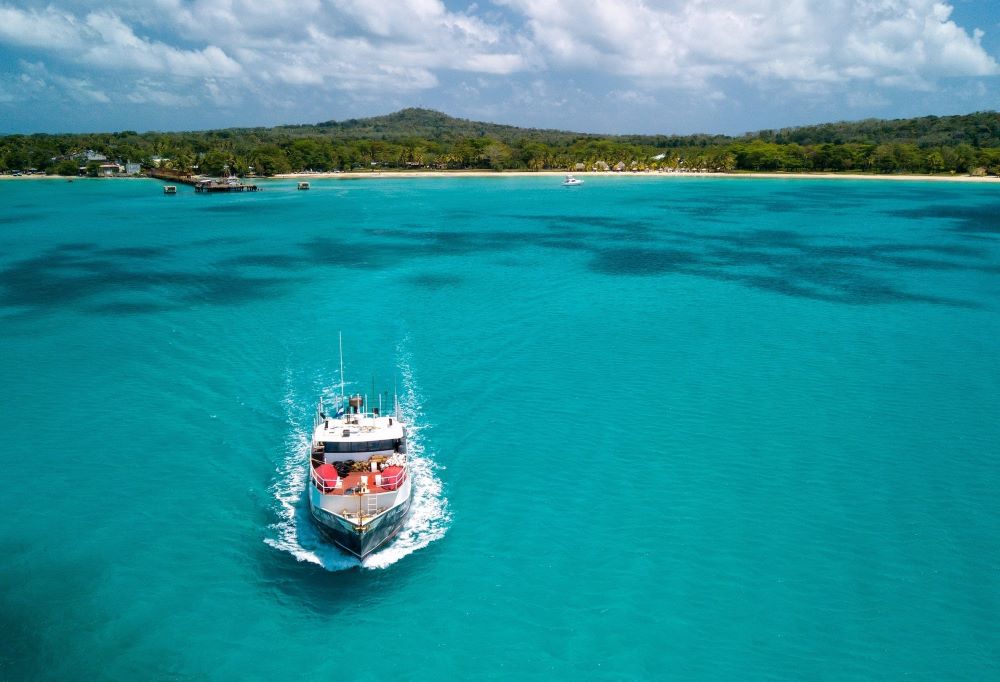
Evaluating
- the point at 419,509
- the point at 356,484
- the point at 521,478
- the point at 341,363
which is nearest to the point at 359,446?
the point at 356,484

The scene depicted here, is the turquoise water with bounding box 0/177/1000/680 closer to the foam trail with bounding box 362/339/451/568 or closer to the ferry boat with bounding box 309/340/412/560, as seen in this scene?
the foam trail with bounding box 362/339/451/568

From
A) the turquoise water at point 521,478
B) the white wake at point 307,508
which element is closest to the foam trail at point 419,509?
the white wake at point 307,508

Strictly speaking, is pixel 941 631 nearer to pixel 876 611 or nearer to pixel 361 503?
pixel 876 611

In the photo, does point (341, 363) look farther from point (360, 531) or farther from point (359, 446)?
point (360, 531)

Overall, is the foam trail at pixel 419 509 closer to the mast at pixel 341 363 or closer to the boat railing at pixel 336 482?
the boat railing at pixel 336 482

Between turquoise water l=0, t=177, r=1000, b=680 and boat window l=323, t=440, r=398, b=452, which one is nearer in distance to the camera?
turquoise water l=0, t=177, r=1000, b=680

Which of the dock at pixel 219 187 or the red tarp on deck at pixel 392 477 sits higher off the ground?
the dock at pixel 219 187

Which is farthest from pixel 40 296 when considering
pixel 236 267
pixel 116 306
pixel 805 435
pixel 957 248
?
pixel 957 248

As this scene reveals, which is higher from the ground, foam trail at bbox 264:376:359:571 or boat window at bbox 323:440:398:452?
boat window at bbox 323:440:398:452

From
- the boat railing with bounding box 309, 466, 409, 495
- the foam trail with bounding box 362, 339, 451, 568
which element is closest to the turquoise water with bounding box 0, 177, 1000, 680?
the foam trail with bounding box 362, 339, 451, 568
